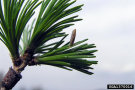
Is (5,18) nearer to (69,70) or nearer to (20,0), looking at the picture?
(20,0)

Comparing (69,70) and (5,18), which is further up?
→ (5,18)

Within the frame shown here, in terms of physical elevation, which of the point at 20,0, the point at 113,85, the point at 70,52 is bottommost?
the point at 113,85

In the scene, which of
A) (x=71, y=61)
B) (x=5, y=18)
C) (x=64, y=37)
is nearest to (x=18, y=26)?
(x=5, y=18)

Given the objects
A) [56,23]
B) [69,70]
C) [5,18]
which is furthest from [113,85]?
[5,18]

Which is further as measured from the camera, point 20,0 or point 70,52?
point 70,52

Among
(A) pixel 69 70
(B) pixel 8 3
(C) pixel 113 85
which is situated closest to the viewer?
(B) pixel 8 3

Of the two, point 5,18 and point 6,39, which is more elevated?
point 5,18

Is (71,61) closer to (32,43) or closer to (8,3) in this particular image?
(32,43)

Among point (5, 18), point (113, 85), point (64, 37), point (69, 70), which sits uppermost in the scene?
point (5, 18)

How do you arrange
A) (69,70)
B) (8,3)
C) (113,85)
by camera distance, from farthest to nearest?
(113,85), (69,70), (8,3)
